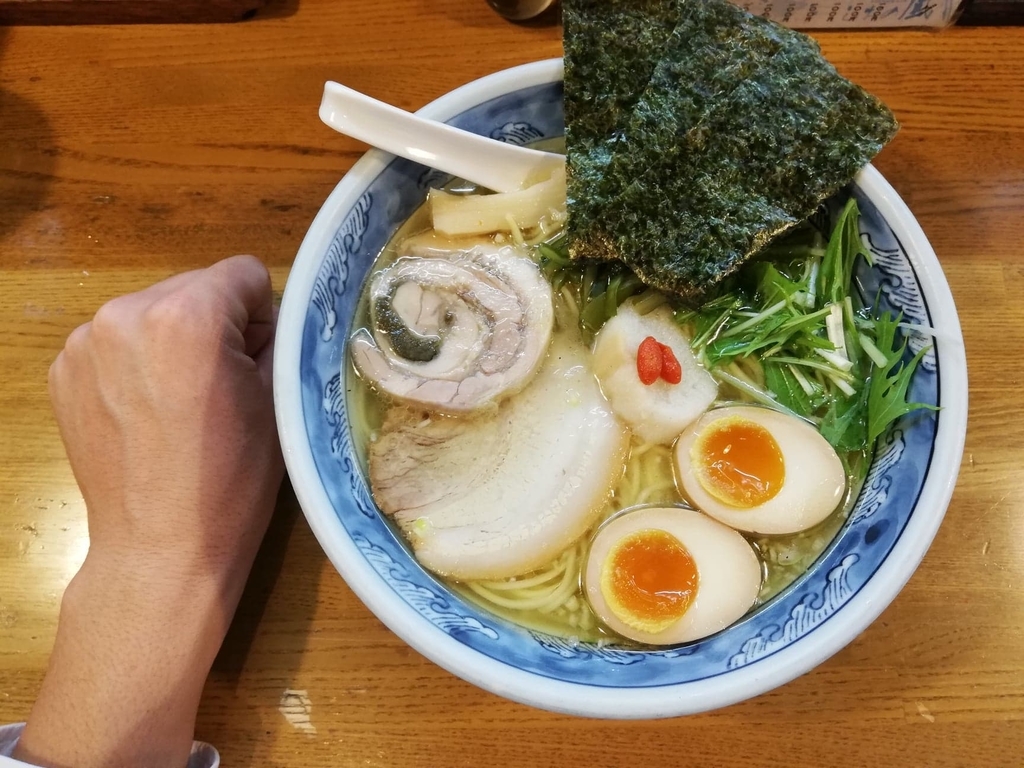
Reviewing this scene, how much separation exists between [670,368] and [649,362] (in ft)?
0.18

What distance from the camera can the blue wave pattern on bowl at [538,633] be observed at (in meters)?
1.03

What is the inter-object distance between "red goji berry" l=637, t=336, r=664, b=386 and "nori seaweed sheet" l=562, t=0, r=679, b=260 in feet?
0.86

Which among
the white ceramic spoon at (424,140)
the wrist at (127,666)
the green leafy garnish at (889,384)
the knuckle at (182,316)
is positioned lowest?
the wrist at (127,666)

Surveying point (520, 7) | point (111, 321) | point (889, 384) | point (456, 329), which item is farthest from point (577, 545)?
point (520, 7)

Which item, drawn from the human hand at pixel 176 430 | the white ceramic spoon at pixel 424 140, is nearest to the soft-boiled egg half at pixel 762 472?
the white ceramic spoon at pixel 424 140

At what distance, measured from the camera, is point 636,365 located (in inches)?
→ 49.9

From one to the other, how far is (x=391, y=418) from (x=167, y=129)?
0.95m

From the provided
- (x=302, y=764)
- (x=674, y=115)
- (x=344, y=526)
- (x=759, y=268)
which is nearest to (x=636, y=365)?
(x=759, y=268)

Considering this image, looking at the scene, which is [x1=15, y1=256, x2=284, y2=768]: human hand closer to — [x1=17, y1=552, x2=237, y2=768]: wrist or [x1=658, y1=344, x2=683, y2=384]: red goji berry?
[x1=17, y1=552, x2=237, y2=768]: wrist

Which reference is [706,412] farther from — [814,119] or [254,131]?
[254,131]

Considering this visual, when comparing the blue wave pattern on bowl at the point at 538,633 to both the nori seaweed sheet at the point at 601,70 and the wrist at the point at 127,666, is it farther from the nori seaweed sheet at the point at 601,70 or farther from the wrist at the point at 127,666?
the wrist at the point at 127,666

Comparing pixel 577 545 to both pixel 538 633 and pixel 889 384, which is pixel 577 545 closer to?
pixel 538 633

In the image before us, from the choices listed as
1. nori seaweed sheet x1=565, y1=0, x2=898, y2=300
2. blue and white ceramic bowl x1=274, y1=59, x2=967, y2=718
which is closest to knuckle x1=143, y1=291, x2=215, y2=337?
blue and white ceramic bowl x1=274, y1=59, x2=967, y2=718

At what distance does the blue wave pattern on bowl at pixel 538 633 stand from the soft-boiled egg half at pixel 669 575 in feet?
0.12
